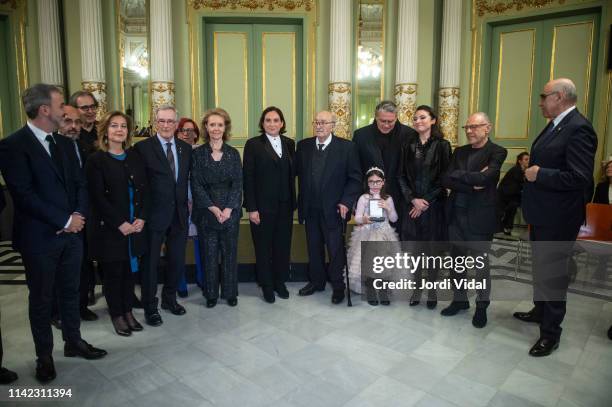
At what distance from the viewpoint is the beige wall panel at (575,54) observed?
6434 mm

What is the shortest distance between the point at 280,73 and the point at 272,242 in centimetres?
451

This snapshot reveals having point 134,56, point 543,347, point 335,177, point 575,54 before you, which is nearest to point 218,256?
point 335,177

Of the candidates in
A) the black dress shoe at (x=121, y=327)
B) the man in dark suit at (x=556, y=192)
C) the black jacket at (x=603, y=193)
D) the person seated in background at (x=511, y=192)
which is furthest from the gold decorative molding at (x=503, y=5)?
the black dress shoe at (x=121, y=327)

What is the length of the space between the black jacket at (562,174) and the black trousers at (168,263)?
2.59 metres

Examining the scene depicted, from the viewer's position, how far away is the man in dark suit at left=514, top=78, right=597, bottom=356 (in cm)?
260

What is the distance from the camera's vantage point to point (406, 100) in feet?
23.1

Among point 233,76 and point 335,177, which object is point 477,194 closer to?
point 335,177

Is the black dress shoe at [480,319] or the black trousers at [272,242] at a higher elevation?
the black trousers at [272,242]

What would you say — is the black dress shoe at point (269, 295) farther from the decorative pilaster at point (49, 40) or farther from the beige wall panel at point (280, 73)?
the decorative pilaster at point (49, 40)

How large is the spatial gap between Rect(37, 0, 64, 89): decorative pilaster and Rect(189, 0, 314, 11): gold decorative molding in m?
2.12

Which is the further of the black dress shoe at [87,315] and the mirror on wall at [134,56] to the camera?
the mirror on wall at [134,56]

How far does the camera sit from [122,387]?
2414 mm

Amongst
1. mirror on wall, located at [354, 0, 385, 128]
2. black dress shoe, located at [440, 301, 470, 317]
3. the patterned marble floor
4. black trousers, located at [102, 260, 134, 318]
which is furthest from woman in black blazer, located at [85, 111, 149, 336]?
mirror on wall, located at [354, 0, 385, 128]

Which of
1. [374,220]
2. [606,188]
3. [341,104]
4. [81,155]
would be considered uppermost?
[341,104]
